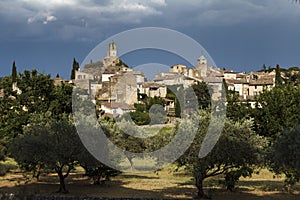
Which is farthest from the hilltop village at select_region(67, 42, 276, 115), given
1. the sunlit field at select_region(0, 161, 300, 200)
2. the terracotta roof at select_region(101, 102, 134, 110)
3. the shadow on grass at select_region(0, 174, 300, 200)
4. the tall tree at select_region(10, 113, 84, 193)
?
the tall tree at select_region(10, 113, 84, 193)

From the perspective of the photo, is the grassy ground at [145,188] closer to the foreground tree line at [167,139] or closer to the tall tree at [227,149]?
the foreground tree line at [167,139]

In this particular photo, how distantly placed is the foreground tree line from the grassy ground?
46.2 inches

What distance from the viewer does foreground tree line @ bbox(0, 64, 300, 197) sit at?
21500 millimetres

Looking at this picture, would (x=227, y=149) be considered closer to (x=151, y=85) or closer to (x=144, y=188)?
(x=144, y=188)

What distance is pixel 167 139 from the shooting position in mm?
23453

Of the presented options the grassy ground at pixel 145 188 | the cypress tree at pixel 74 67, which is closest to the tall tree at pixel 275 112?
the grassy ground at pixel 145 188

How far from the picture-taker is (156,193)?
2566 cm

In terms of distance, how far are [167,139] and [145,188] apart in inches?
254

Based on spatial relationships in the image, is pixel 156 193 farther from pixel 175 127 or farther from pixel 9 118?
pixel 9 118

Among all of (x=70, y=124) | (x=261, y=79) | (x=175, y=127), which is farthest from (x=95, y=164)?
(x=261, y=79)

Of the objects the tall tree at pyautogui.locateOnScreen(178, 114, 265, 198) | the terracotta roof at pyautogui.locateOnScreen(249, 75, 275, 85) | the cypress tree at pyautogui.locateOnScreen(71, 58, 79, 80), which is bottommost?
the tall tree at pyautogui.locateOnScreen(178, 114, 265, 198)

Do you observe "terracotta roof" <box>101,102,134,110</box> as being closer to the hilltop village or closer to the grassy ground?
the hilltop village

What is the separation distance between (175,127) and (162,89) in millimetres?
89526

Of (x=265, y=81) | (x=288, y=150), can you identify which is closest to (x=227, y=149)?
(x=288, y=150)
